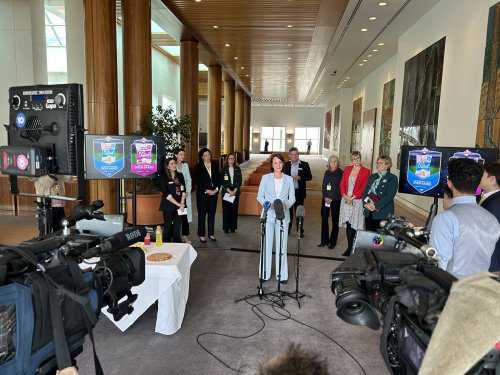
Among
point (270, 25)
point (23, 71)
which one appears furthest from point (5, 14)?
point (270, 25)

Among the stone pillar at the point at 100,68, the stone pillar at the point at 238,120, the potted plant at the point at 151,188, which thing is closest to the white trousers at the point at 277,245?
the potted plant at the point at 151,188

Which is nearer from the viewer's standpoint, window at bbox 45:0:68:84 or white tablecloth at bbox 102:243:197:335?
white tablecloth at bbox 102:243:197:335

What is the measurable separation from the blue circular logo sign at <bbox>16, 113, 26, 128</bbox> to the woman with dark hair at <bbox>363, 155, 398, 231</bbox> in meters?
4.19

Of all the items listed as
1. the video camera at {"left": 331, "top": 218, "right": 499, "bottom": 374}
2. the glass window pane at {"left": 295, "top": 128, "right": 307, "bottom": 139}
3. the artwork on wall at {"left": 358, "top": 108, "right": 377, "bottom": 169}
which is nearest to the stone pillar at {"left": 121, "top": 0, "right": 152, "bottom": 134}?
the video camera at {"left": 331, "top": 218, "right": 499, "bottom": 374}

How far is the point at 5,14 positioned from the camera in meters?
9.05

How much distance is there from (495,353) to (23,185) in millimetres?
9105

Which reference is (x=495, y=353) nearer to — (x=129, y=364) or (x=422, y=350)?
(x=422, y=350)

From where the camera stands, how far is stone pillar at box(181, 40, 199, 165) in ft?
36.8

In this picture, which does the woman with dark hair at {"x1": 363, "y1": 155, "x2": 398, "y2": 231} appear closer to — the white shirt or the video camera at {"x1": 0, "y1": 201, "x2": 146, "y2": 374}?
the white shirt

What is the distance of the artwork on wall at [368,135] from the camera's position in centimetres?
1563

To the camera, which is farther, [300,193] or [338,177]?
[300,193]

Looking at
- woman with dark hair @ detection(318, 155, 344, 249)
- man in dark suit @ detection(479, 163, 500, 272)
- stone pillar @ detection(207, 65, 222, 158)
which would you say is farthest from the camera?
stone pillar @ detection(207, 65, 222, 158)

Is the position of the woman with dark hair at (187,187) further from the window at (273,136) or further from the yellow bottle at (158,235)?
the window at (273,136)

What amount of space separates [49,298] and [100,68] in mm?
6400
